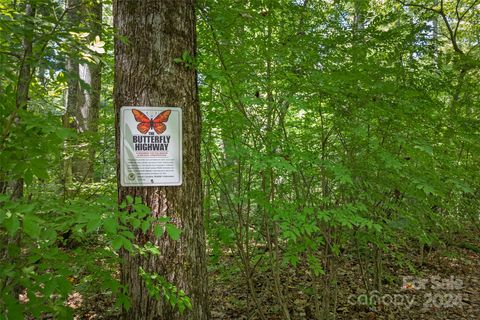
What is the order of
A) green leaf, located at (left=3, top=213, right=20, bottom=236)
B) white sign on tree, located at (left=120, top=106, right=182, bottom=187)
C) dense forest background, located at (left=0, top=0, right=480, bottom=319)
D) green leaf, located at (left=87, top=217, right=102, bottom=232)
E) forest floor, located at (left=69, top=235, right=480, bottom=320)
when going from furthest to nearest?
forest floor, located at (left=69, top=235, right=480, bottom=320) < white sign on tree, located at (left=120, top=106, right=182, bottom=187) < dense forest background, located at (left=0, top=0, right=480, bottom=319) < green leaf, located at (left=87, top=217, right=102, bottom=232) < green leaf, located at (left=3, top=213, right=20, bottom=236)

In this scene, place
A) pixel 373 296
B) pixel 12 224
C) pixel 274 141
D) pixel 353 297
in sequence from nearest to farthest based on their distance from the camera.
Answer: pixel 12 224, pixel 274 141, pixel 373 296, pixel 353 297

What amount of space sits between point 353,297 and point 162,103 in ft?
11.4

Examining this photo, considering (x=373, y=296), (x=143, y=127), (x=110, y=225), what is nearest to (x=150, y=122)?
(x=143, y=127)

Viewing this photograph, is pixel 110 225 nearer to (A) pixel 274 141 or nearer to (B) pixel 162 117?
(B) pixel 162 117

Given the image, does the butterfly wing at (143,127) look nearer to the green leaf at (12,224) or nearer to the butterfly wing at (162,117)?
the butterfly wing at (162,117)

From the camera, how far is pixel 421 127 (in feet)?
9.57

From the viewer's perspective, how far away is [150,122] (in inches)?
70.9

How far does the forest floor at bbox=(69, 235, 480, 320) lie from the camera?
357 cm

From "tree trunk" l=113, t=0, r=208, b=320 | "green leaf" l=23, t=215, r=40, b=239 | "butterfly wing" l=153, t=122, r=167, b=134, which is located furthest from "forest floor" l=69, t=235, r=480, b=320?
"green leaf" l=23, t=215, r=40, b=239

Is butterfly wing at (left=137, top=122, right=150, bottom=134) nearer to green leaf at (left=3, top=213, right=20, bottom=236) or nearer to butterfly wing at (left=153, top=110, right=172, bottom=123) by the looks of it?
butterfly wing at (left=153, top=110, right=172, bottom=123)

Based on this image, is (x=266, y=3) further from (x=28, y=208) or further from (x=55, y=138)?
(x=28, y=208)

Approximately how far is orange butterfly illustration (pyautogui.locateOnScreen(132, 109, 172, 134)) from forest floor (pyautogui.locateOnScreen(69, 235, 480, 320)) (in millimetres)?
2079

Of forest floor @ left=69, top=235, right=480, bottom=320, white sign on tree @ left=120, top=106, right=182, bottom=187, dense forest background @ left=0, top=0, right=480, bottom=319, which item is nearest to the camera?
dense forest background @ left=0, top=0, right=480, bottom=319

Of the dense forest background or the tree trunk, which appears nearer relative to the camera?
the dense forest background
